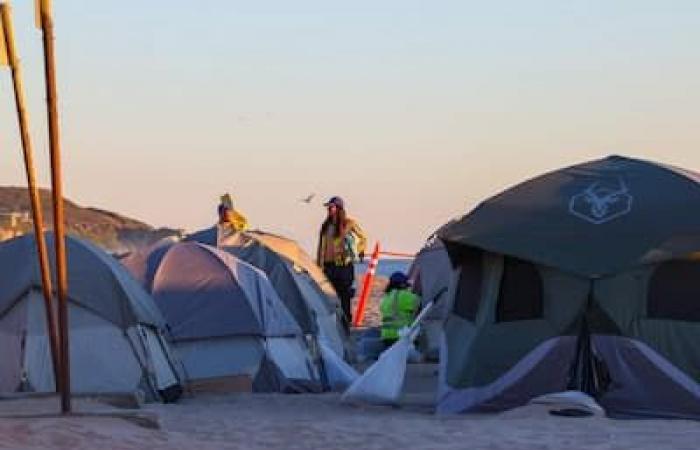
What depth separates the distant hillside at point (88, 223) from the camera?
96.6 ft

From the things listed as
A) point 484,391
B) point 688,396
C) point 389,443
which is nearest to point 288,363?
point 484,391

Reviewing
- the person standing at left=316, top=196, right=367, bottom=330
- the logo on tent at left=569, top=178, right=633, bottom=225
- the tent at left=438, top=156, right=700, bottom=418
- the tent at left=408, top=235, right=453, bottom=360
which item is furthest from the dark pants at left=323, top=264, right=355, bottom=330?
the logo on tent at left=569, top=178, right=633, bottom=225

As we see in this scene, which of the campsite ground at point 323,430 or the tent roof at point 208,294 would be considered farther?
the tent roof at point 208,294

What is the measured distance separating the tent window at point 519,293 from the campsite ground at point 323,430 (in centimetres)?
109

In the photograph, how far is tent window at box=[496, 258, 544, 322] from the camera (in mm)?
13172

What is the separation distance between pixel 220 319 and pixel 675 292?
535 centimetres

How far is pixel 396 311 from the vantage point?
21.1 m

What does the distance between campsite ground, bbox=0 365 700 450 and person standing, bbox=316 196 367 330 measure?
29.3 ft

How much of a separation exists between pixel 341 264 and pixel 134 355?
8.70 metres

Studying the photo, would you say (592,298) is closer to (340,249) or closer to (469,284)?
(469,284)

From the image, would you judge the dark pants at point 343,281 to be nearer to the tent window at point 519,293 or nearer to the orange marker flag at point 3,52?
the tent window at point 519,293

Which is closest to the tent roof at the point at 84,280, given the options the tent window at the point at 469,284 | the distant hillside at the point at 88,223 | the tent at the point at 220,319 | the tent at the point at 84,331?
the tent at the point at 84,331

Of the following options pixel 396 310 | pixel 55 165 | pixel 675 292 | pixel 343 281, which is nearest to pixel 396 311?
pixel 396 310

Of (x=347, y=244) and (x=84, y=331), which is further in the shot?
(x=347, y=244)
